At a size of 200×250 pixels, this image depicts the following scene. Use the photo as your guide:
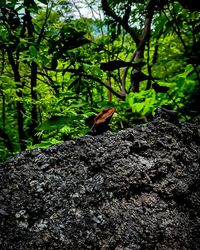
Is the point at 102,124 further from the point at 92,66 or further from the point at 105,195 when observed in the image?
the point at 92,66

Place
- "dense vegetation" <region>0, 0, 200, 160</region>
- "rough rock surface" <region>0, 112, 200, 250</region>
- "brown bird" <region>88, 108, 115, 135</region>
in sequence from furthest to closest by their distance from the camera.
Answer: "dense vegetation" <region>0, 0, 200, 160</region>
"brown bird" <region>88, 108, 115, 135</region>
"rough rock surface" <region>0, 112, 200, 250</region>

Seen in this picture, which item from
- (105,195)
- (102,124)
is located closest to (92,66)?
(102,124)

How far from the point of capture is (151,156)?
887mm

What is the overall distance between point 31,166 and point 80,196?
19 cm

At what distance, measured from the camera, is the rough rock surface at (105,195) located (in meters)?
0.66

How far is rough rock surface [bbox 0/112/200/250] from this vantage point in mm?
662

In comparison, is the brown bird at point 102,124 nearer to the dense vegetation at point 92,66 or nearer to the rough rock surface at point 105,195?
the rough rock surface at point 105,195

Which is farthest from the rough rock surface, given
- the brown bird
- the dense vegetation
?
the dense vegetation

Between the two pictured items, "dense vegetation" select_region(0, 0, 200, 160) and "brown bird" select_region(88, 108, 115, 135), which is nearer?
"brown bird" select_region(88, 108, 115, 135)

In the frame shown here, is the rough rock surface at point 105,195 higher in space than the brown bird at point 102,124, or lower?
lower

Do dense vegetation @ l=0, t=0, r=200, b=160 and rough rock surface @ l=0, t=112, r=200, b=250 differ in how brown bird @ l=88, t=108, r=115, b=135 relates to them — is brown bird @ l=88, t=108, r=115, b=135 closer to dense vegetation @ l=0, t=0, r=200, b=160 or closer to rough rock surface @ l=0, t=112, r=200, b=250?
rough rock surface @ l=0, t=112, r=200, b=250

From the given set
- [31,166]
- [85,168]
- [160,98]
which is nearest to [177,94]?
[160,98]

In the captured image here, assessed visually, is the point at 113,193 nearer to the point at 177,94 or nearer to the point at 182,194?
the point at 182,194

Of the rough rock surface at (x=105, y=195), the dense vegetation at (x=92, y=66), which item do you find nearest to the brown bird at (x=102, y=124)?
the rough rock surface at (x=105, y=195)
